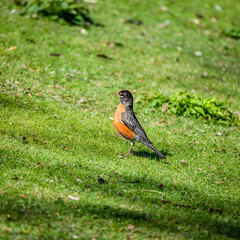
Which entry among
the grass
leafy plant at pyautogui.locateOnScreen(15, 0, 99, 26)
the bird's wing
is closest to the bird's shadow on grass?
the grass

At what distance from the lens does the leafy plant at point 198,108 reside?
27.1 ft

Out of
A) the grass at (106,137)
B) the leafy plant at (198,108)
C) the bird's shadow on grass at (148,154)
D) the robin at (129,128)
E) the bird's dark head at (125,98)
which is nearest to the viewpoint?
the grass at (106,137)

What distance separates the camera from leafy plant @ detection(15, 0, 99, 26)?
38.3ft

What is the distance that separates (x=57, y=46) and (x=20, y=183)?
6.43 metres

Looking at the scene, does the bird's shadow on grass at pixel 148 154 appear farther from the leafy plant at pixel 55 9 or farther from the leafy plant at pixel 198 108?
the leafy plant at pixel 55 9

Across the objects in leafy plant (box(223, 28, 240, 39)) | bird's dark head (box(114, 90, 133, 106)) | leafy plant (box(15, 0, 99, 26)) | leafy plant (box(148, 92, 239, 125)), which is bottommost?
leafy plant (box(223, 28, 240, 39))

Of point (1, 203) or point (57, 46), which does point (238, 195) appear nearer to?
point (1, 203)

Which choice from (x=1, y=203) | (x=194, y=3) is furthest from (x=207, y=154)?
(x=194, y=3)

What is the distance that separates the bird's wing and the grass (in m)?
0.44

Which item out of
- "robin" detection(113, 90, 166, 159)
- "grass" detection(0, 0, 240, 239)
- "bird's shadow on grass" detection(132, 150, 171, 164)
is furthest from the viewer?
"bird's shadow on grass" detection(132, 150, 171, 164)

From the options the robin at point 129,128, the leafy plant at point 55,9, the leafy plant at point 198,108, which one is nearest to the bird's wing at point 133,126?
the robin at point 129,128

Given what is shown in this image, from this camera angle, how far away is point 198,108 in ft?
27.2

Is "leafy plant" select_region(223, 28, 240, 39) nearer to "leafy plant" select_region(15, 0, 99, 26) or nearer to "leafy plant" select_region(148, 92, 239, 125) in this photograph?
"leafy plant" select_region(15, 0, 99, 26)

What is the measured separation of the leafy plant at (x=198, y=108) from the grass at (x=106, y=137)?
209 mm
